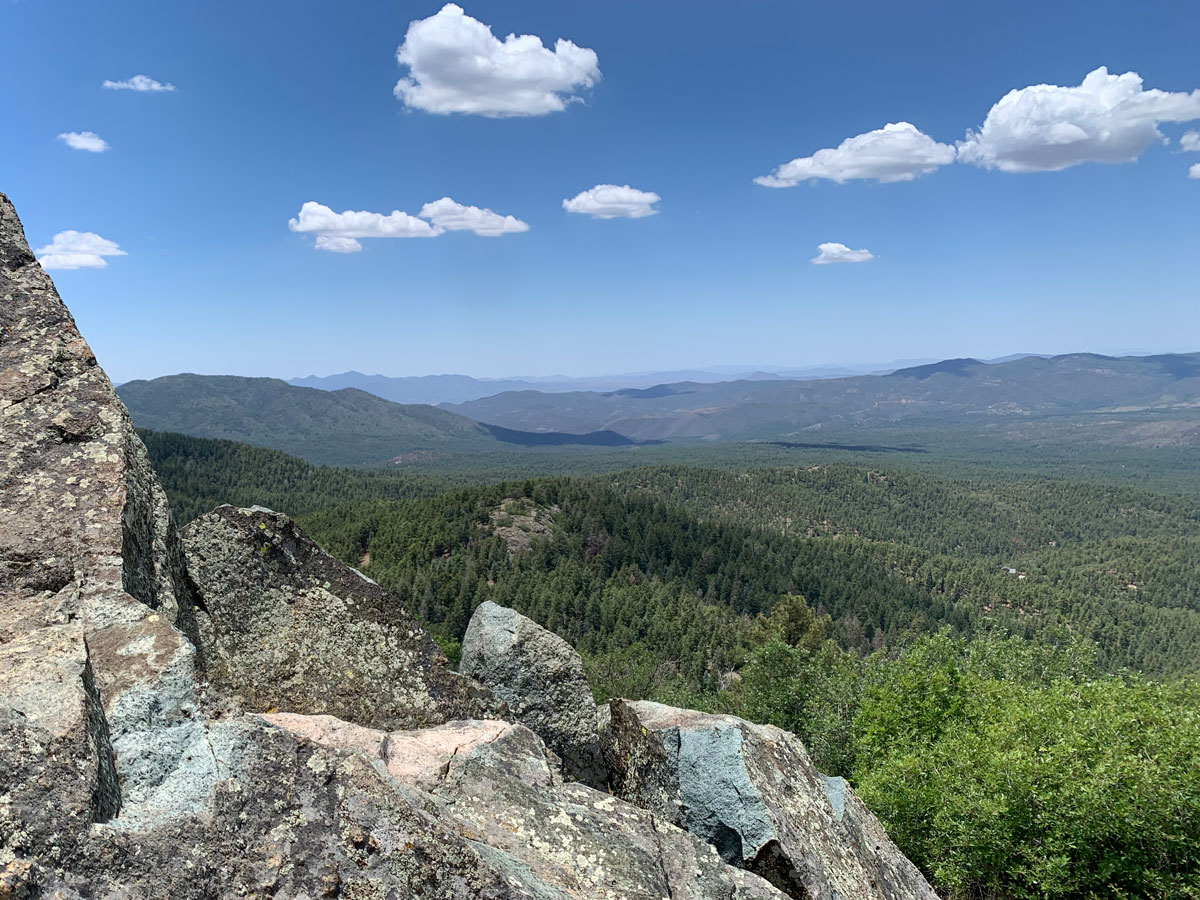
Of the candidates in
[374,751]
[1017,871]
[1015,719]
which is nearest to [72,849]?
[374,751]

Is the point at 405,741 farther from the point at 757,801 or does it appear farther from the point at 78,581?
the point at 757,801

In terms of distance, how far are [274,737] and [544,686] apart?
8747mm

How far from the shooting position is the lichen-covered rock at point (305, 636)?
1183 cm

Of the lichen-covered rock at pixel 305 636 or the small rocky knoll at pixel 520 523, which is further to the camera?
the small rocky knoll at pixel 520 523

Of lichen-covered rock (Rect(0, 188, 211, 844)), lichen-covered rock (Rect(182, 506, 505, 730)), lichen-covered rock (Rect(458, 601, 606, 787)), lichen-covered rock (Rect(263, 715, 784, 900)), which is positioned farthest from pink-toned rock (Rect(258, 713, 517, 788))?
lichen-covered rock (Rect(458, 601, 606, 787))

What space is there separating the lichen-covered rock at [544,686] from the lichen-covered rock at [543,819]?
356 cm

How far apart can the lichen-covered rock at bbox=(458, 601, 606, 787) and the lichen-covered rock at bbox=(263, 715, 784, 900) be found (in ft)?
11.7

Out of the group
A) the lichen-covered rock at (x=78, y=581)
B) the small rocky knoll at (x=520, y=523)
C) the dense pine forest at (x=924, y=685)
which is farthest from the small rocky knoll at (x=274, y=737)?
the small rocky knoll at (x=520, y=523)

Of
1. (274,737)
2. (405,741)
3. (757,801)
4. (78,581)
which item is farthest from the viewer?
(757,801)

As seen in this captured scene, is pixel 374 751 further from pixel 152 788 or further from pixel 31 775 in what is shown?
pixel 31 775

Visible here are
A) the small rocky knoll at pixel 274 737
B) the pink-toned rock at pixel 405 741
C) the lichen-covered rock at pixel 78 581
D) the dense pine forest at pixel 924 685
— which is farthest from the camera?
the dense pine forest at pixel 924 685

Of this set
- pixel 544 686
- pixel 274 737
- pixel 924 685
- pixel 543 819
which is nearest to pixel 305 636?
pixel 544 686

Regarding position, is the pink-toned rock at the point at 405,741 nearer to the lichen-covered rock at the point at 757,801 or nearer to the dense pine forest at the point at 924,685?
the lichen-covered rock at the point at 757,801

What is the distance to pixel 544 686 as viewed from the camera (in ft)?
49.0
